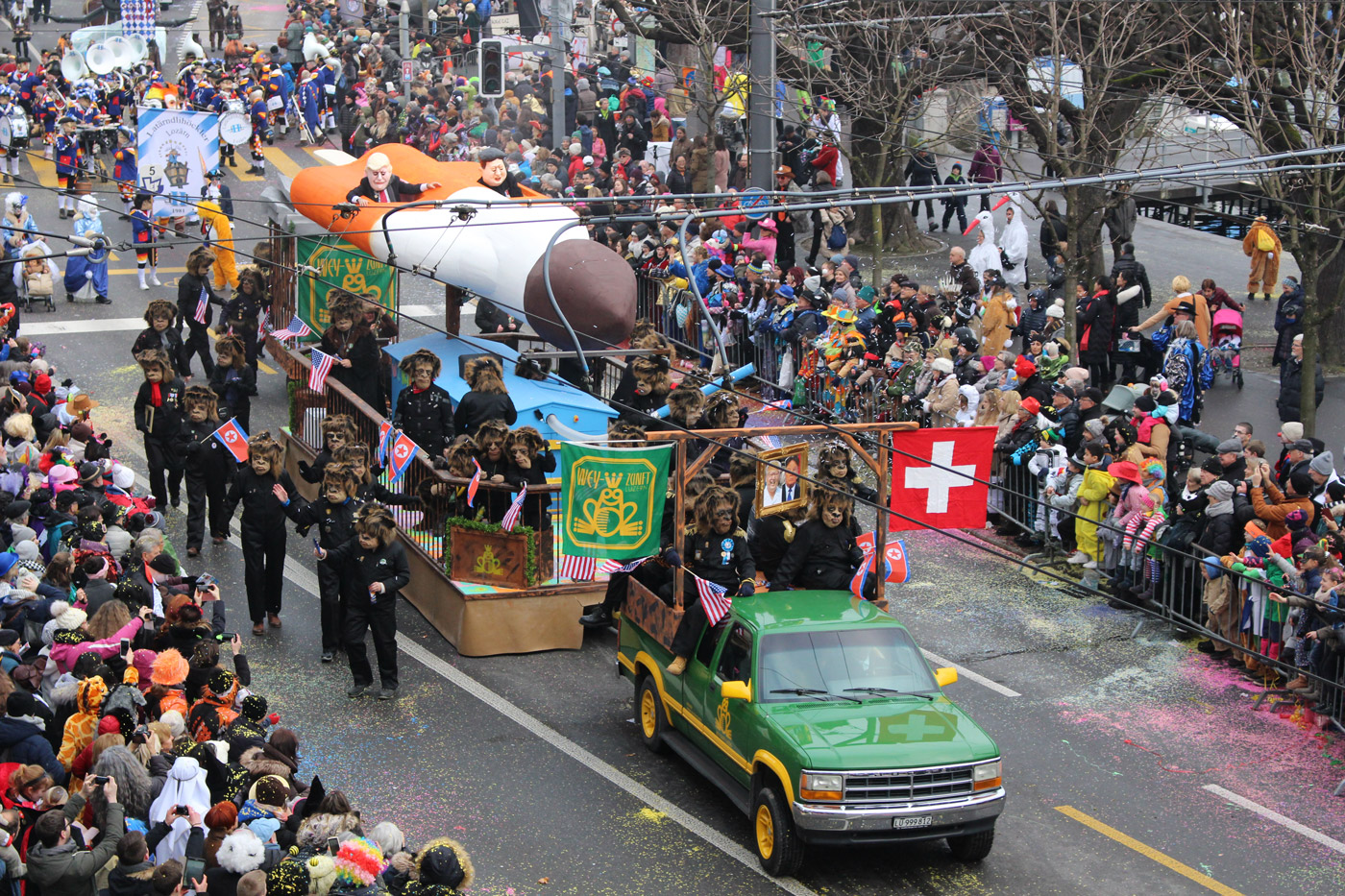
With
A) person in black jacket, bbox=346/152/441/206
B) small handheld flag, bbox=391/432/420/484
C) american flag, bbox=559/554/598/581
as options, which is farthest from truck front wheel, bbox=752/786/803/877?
person in black jacket, bbox=346/152/441/206

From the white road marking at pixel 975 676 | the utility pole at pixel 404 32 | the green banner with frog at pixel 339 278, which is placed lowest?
the white road marking at pixel 975 676

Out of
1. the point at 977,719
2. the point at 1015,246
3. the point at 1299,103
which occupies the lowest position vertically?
the point at 977,719

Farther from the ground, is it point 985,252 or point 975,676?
point 985,252

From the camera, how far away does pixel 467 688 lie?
13.1 m

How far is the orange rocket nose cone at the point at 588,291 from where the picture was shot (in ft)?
54.7

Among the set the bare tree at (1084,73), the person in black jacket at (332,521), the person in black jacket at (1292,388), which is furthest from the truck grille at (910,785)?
the bare tree at (1084,73)

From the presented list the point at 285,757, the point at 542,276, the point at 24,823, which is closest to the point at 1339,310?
the point at 542,276

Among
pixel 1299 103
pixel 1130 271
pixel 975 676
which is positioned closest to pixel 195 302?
pixel 975 676

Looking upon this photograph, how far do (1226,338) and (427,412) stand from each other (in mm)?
10400

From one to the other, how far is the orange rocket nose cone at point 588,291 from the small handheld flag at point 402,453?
289 centimetres

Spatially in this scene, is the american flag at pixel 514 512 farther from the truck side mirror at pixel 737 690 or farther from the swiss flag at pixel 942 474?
the truck side mirror at pixel 737 690

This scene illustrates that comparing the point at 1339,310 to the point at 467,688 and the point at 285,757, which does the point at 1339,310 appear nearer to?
the point at 467,688

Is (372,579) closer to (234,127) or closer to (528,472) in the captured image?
(528,472)

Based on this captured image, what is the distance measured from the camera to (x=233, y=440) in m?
14.7
